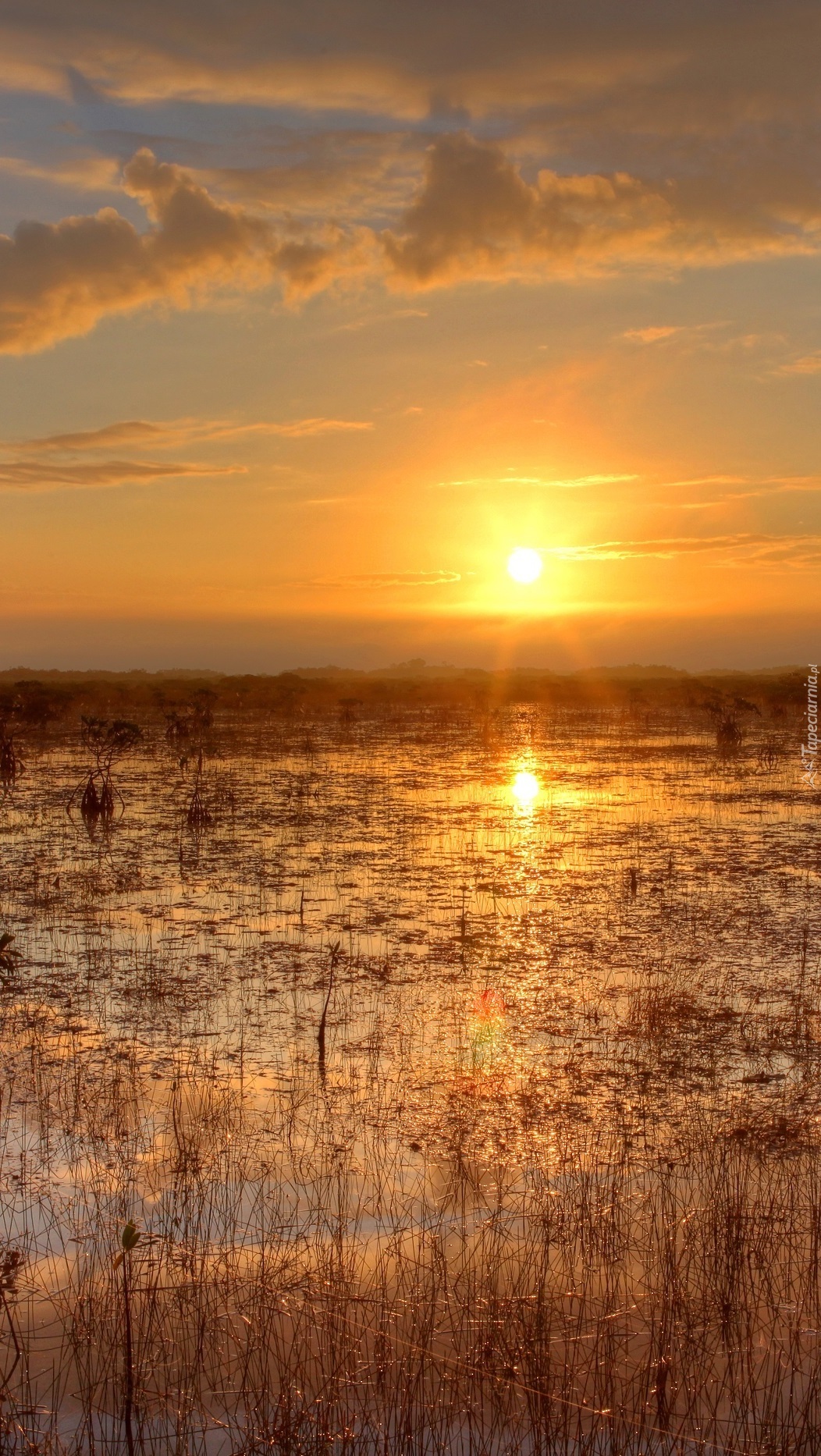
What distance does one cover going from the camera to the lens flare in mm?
22812

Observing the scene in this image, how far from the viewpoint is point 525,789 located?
989 inches

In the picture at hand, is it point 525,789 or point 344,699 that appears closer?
point 525,789

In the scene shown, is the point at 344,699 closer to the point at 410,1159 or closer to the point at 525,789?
the point at 525,789

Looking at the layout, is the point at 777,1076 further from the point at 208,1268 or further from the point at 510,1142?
the point at 208,1268

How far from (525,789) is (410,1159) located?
18661 mm

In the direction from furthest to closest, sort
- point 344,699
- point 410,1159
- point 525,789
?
1. point 344,699
2. point 525,789
3. point 410,1159

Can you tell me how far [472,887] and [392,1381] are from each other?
406 inches

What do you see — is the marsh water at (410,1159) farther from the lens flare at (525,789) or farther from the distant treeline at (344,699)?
the distant treeline at (344,699)

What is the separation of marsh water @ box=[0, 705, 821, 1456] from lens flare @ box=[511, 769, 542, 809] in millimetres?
6907

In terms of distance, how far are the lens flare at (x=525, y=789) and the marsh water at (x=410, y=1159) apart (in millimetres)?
6907

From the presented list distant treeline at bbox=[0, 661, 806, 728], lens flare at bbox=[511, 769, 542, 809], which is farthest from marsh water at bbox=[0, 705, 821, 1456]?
distant treeline at bbox=[0, 661, 806, 728]

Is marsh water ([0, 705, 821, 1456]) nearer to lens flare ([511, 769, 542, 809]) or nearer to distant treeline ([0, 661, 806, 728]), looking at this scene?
lens flare ([511, 769, 542, 809])

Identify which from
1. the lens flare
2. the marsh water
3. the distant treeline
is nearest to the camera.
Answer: the marsh water

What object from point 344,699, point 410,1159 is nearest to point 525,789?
point 410,1159
